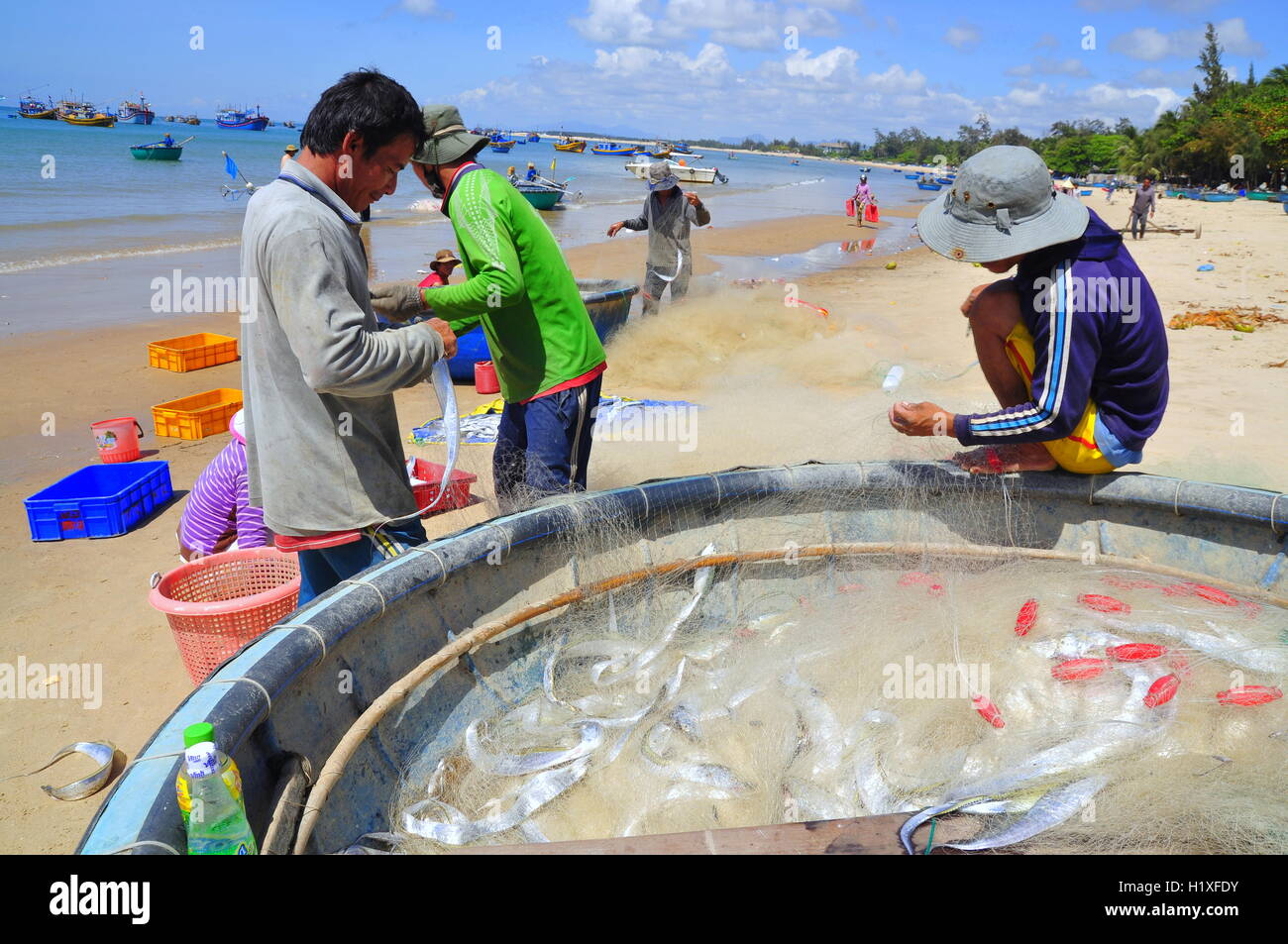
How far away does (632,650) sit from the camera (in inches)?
117

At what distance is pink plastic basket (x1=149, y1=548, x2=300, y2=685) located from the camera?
322 cm

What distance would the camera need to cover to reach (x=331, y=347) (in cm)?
226

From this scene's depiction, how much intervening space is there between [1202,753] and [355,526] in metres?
2.41

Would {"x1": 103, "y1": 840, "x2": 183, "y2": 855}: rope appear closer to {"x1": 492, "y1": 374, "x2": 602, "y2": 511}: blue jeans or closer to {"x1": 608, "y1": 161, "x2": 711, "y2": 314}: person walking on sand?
{"x1": 492, "y1": 374, "x2": 602, "y2": 511}: blue jeans

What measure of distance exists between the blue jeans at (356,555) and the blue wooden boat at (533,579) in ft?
0.52

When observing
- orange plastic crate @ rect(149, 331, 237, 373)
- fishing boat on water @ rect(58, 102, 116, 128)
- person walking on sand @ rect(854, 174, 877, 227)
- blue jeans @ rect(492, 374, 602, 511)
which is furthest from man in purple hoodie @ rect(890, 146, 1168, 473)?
fishing boat on water @ rect(58, 102, 116, 128)

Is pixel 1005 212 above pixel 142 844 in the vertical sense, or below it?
above

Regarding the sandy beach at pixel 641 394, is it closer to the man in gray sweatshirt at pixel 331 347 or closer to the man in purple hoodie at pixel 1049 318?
the man in purple hoodie at pixel 1049 318

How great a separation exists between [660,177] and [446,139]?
21.6 feet

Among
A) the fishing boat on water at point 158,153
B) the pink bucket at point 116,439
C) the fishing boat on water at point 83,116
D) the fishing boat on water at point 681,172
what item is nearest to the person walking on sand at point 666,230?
the fishing boat on water at point 681,172

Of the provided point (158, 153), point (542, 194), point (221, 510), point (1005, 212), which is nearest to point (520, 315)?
point (1005, 212)

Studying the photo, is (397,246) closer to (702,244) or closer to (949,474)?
(702,244)

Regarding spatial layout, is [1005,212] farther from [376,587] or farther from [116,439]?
[116,439]

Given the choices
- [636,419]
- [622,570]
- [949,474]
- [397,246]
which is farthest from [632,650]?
[397,246]
